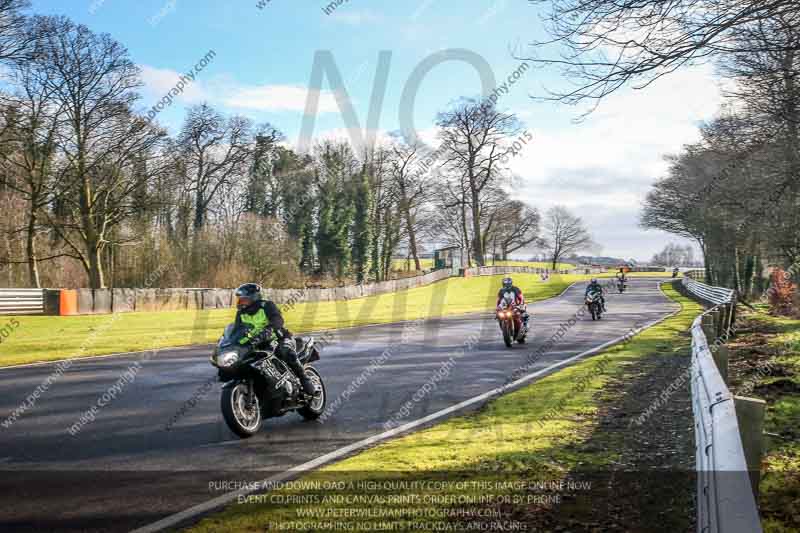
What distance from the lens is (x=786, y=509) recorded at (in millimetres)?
4980

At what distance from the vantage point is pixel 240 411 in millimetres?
7598

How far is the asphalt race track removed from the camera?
5.27m

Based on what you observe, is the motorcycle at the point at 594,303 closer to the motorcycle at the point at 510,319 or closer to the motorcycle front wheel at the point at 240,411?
the motorcycle at the point at 510,319

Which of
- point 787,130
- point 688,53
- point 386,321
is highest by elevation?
point 787,130

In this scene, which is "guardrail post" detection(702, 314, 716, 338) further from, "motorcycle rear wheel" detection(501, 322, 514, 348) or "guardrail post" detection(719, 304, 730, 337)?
"motorcycle rear wheel" detection(501, 322, 514, 348)

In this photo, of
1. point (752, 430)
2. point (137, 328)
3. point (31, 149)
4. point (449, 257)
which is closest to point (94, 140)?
point (31, 149)

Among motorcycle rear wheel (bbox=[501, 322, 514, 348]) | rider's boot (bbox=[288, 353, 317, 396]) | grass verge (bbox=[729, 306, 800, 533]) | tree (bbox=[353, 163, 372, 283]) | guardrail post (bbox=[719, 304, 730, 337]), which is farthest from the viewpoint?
tree (bbox=[353, 163, 372, 283])

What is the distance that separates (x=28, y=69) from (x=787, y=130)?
1161 inches

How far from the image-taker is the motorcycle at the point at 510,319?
59.0ft

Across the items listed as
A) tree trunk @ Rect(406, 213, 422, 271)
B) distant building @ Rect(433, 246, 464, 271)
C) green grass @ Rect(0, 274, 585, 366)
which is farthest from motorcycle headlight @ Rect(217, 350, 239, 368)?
distant building @ Rect(433, 246, 464, 271)

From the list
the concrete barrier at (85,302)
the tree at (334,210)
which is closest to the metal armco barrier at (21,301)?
the concrete barrier at (85,302)

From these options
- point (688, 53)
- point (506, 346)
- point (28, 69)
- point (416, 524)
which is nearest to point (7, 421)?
point (416, 524)

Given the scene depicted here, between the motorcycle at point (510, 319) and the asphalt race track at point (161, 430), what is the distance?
168 cm

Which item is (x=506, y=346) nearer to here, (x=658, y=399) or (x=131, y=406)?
(x=658, y=399)
